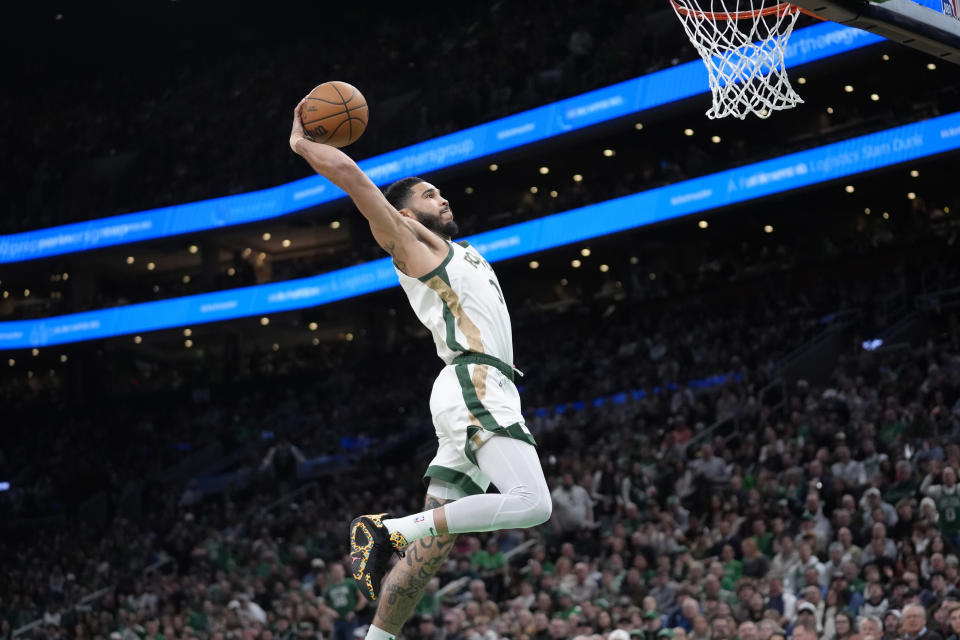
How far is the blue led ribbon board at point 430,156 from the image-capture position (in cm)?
2292

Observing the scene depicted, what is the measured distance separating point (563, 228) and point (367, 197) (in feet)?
71.3

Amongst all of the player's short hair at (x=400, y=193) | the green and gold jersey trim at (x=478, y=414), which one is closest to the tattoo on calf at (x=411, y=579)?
the green and gold jersey trim at (x=478, y=414)

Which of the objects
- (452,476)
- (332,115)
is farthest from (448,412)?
(332,115)

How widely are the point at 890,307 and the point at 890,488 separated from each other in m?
9.39

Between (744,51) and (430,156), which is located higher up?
(430,156)

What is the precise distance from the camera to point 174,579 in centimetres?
2030

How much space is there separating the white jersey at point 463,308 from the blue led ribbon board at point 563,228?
17.8 m

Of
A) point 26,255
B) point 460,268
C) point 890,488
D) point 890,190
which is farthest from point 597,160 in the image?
point 460,268

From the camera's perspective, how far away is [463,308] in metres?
5.64

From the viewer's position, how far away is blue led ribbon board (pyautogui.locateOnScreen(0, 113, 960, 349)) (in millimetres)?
22438

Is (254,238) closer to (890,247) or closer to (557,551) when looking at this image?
(890,247)

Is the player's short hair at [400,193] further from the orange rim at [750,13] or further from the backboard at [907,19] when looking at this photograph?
the orange rim at [750,13]

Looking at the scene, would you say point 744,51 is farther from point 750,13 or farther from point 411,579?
point 411,579

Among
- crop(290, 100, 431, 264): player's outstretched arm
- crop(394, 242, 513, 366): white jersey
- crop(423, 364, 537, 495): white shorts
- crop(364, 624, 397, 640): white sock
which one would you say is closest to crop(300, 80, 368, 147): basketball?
crop(290, 100, 431, 264): player's outstretched arm
